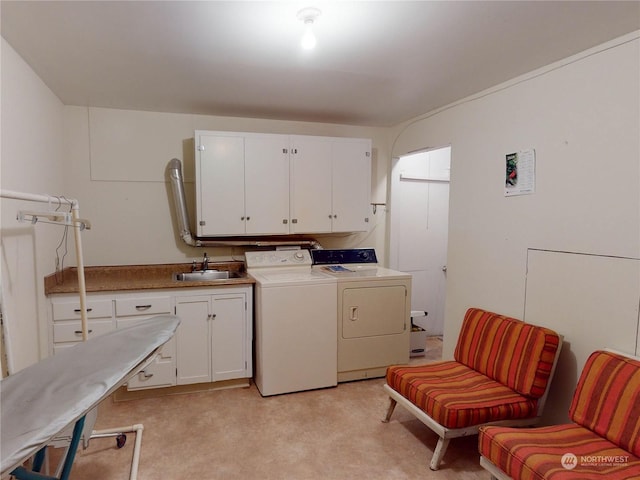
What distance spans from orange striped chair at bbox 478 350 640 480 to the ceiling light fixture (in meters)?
2.10

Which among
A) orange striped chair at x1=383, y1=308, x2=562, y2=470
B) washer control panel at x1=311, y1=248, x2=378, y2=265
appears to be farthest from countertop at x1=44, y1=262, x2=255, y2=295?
orange striped chair at x1=383, y1=308, x2=562, y2=470

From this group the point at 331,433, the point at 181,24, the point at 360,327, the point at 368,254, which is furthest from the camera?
the point at 368,254

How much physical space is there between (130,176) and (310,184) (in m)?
1.63

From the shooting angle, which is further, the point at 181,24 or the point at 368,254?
the point at 368,254

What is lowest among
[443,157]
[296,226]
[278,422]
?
[278,422]

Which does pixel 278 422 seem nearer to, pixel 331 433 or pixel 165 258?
pixel 331 433

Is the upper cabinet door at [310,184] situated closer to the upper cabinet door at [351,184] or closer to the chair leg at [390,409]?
the upper cabinet door at [351,184]

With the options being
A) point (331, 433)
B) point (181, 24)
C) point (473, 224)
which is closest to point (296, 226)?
point (473, 224)

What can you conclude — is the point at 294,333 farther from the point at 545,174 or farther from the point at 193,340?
the point at 545,174

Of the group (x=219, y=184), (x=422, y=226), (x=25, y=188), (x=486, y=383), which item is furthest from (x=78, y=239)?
(x=422, y=226)

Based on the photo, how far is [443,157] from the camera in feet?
14.8

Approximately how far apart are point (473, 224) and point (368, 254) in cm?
120

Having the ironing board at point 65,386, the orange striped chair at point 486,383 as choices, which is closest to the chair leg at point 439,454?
the orange striped chair at point 486,383

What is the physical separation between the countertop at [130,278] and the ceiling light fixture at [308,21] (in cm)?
191
